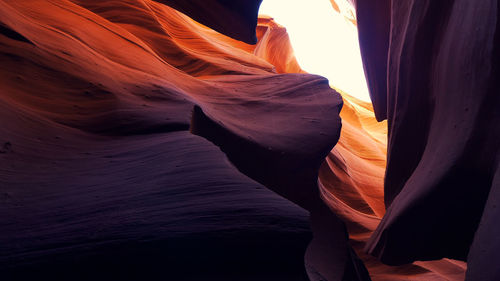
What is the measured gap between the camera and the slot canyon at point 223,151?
3.50ft

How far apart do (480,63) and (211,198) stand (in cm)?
128

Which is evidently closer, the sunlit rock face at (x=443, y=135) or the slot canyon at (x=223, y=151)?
the slot canyon at (x=223, y=151)

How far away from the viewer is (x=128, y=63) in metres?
2.17

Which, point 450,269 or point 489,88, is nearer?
point 489,88

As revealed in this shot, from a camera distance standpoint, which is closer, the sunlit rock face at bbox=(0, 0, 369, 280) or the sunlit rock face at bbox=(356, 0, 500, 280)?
the sunlit rock face at bbox=(0, 0, 369, 280)

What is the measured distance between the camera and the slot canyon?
1.07 meters

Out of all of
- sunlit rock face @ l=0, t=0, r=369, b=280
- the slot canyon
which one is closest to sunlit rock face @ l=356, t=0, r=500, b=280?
the slot canyon

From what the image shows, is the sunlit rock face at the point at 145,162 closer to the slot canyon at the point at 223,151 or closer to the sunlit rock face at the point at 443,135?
the slot canyon at the point at 223,151

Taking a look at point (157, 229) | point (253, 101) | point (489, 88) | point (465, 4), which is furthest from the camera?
point (253, 101)

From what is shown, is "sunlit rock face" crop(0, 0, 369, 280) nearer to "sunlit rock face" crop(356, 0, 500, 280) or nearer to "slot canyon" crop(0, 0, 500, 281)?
"slot canyon" crop(0, 0, 500, 281)

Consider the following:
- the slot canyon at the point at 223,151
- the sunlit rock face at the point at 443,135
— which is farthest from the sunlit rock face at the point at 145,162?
the sunlit rock face at the point at 443,135

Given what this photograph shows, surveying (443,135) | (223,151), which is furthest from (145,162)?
(443,135)

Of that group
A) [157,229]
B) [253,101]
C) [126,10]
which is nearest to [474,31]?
[253,101]

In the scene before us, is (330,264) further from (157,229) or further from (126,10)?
(126,10)
